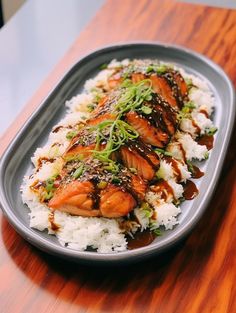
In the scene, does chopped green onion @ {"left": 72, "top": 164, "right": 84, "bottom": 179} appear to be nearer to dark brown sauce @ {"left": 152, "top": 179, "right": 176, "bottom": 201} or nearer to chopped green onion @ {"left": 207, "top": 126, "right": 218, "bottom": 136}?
dark brown sauce @ {"left": 152, "top": 179, "right": 176, "bottom": 201}

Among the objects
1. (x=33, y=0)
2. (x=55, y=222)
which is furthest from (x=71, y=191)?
(x=33, y=0)

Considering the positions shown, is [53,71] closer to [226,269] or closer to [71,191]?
[71,191]

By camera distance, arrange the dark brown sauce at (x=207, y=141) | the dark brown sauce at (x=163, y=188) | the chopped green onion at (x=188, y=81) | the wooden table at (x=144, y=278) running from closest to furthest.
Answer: the wooden table at (x=144, y=278) → the dark brown sauce at (x=163, y=188) → the dark brown sauce at (x=207, y=141) → the chopped green onion at (x=188, y=81)

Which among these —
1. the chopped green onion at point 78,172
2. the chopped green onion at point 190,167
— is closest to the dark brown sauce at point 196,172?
the chopped green onion at point 190,167

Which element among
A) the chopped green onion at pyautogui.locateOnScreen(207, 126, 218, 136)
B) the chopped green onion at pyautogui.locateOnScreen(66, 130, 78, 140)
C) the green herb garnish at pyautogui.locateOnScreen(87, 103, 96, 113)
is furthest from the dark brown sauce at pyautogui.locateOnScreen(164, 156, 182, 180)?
the green herb garnish at pyautogui.locateOnScreen(87, 103, 96, 113)

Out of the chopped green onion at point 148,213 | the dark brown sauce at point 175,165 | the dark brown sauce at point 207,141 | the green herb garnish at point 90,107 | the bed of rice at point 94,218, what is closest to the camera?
the bed of rice at point 94,218

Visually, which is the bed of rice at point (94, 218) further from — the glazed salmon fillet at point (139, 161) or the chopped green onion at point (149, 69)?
the chopped green onion at point (149, 69)
